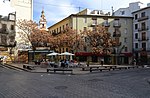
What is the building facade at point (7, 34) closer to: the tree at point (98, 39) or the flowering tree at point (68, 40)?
the flowering tree at point (68, 40)

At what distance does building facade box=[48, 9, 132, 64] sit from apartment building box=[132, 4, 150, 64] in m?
1.50

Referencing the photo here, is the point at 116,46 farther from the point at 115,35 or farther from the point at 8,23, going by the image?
the point at 8,23

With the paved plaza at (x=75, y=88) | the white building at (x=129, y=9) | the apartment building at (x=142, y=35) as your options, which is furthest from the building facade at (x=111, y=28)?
the paved plaza at (x=75, y=88)

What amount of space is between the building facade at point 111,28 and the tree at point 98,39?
2.78 meters

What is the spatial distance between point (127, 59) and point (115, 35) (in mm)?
7050

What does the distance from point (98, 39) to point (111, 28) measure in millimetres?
8090

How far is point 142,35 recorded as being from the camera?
60.6m

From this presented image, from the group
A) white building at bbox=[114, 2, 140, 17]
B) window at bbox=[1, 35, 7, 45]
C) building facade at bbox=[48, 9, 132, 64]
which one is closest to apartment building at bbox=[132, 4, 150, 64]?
building facade at bbox=[48, 9, 132, 64]

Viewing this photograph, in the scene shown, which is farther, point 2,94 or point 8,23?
point 8,23

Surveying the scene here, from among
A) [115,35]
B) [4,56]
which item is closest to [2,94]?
[4,56]

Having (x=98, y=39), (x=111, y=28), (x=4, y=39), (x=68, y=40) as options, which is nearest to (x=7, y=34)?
(x=4, y=39)

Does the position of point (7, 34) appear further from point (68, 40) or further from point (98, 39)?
point (98, 39)

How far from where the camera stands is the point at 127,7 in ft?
235

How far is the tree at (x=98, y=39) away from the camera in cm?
5434
